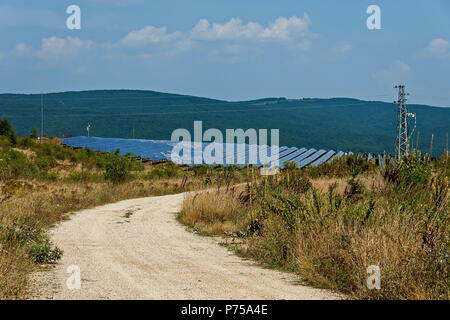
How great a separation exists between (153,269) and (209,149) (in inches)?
2294

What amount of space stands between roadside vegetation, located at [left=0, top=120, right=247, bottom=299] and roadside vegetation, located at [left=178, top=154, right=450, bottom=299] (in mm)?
4120

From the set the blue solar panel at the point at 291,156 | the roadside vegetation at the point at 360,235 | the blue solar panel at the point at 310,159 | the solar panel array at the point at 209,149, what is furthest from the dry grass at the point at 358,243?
the blue solar panel at the point at 291,156

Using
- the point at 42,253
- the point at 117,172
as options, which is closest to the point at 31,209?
the point at 42,253

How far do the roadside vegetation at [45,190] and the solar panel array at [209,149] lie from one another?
4.68 m

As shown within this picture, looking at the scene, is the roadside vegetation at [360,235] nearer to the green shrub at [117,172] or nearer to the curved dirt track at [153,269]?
the curved dirt track at [153,269]

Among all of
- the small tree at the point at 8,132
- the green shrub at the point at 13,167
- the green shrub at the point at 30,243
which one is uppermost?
the small tree at the point at 8,132

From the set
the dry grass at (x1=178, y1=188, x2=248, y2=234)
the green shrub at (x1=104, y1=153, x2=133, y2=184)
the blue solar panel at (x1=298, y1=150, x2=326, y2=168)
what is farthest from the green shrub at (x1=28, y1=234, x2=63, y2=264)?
the blue solar panel at (x1=298, y1=150, x2=326, y2=168)

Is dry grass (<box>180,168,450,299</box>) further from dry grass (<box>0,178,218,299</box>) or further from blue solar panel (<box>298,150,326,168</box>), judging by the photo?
blue solar panel (<box>298,150,326,168</box>)

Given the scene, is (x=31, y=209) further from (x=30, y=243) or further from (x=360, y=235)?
(x=360, y=235)

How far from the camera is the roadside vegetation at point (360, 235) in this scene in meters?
8.66

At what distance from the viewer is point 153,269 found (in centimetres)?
1082
